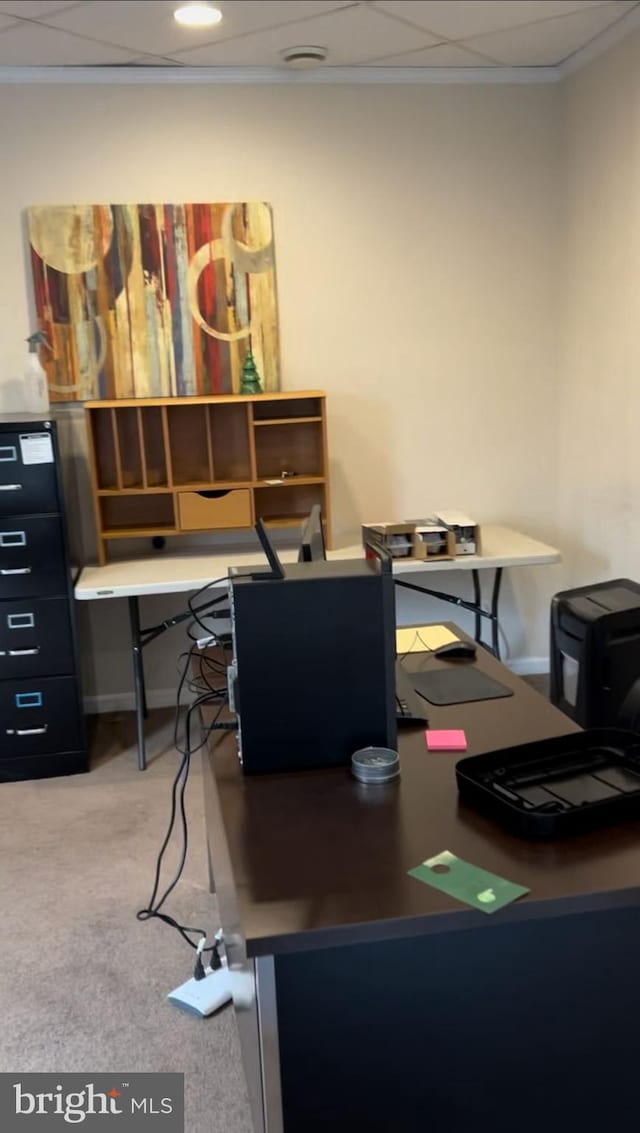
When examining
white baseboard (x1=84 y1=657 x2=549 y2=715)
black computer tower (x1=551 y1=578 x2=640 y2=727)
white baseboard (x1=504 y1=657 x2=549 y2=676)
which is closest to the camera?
black computer tower (x1=551 y1=578 x2=640 y2=727)

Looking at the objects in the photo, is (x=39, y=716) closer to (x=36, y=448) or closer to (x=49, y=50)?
(x=36, y=448)

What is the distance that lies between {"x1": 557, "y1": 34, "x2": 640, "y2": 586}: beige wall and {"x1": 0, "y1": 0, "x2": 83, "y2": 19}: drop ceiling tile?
1982mm

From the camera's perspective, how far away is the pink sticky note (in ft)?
5.93

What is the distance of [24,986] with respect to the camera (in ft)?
7.89

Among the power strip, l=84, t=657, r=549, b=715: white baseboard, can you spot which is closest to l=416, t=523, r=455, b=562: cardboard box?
l=84, t=657, r=549, b=715: white baseboard

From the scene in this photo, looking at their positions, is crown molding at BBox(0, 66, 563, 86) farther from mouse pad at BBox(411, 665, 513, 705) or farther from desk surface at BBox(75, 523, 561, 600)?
mouse pad at BBox(411, 665, 513, 705)

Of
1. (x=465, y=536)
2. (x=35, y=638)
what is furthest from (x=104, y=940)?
(x=465, y=536)

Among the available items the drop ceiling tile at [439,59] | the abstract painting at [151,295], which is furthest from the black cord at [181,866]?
the drop ceiling tile at [439,59]

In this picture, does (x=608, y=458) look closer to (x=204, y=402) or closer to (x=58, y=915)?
(x=204, y=402)

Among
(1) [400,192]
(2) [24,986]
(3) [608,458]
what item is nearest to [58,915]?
(2) [24,986]

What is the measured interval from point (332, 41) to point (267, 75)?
0.43 metres

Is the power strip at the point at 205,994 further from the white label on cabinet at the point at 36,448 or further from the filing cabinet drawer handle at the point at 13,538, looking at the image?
the white label on cabinet at the point at 36,448

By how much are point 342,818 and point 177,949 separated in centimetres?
122

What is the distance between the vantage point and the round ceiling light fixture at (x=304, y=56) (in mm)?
3498
